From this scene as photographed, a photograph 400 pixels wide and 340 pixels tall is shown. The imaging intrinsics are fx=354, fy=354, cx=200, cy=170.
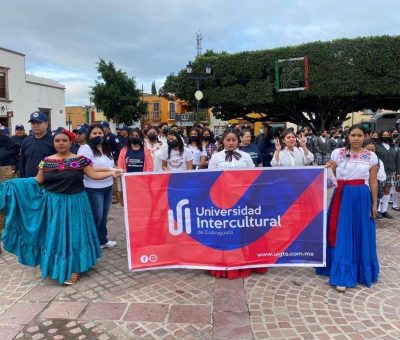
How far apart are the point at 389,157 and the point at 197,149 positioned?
152 inches

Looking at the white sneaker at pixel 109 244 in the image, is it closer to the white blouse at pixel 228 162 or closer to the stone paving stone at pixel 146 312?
the stone paving stone at pixel 146 312

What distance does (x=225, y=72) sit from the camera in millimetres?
25797

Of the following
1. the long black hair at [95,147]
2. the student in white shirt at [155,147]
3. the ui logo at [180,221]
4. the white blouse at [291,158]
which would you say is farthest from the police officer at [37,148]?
the white blouse at [291,158]

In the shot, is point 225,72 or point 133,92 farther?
point 133,92

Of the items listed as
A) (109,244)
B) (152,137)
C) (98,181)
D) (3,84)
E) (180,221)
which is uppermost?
(3,84)

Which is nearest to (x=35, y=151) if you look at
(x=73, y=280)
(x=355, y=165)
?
(x=73, y=280)

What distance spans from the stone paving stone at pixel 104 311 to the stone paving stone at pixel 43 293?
520mm

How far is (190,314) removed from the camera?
3.32 m

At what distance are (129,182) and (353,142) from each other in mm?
2524

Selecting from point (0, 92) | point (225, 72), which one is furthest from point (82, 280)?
point (0, 92)

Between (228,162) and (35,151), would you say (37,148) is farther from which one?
(228,162)

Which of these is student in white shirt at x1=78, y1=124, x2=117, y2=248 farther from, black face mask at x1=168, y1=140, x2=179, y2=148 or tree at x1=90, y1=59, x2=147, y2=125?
tree at x1=90, y1=59, x2=147, y2=125

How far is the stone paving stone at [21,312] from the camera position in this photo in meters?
3.23

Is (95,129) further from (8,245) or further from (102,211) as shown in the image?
(8,245)
